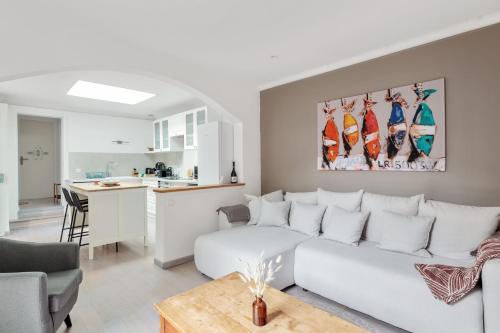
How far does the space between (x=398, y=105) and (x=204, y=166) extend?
9.06 feet

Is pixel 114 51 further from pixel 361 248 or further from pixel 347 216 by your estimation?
pixel 361 248

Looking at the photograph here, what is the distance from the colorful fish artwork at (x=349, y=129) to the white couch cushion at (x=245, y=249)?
1.22 m

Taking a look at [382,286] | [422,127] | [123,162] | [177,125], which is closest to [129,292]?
[382,286]

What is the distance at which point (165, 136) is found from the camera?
6.54 m

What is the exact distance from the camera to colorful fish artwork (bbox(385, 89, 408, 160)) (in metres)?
2.79

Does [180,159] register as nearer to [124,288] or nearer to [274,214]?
[274,214]

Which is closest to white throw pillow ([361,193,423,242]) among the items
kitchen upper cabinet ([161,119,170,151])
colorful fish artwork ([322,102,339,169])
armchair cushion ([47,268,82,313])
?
colorful fish artwork ([322,102,339,169])

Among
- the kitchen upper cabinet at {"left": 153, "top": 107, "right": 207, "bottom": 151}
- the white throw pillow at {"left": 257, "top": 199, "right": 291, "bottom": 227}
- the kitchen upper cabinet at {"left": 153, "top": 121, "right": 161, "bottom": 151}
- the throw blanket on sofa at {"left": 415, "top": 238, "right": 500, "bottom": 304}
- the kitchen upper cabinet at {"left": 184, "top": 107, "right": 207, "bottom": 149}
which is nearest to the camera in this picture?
the throw blanket on sofa at {"left": 415, "top": 238, "right": 500, "bottom": 304}

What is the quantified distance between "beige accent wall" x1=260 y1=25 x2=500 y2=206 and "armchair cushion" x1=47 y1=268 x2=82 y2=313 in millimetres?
2768

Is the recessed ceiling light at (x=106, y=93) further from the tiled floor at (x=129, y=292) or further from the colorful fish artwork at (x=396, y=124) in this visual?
the colorful fish artwork at (x=396, y=124)

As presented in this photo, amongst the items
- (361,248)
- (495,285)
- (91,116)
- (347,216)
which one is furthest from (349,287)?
(91,116)

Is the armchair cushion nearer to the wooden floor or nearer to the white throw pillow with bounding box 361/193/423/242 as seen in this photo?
the wooden floor

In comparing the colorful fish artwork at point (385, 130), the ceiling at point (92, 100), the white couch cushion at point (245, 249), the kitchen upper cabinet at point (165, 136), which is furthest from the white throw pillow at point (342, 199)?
the kitchen upper cabinet at point (165, 136)

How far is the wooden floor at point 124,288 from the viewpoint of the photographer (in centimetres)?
216
